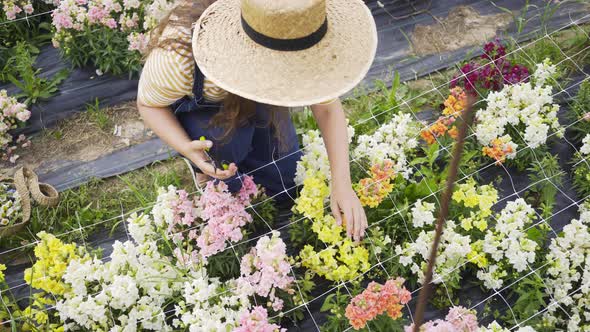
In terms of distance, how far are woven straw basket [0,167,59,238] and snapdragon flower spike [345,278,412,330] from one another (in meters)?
1.80

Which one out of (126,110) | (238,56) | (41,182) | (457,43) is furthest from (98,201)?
(457,43)

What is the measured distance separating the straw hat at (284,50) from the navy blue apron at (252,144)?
1.09 ft

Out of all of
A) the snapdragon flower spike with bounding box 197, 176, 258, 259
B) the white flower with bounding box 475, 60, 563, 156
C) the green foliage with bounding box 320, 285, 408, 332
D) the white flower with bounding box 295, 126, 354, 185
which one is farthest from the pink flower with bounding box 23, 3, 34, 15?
the white flower with bounding box 475, 60, 563, 156

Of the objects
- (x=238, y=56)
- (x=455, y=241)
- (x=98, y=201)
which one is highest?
(x=238, y=56)

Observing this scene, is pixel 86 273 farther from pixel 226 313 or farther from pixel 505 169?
pixel 505 169

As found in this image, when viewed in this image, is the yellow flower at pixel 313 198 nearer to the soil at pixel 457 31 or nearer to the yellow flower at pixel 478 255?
the yellow flower at pixel 478 255

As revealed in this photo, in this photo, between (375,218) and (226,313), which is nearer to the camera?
(226,313)

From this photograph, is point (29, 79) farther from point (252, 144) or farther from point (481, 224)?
point (481, 224)

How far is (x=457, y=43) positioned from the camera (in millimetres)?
3871

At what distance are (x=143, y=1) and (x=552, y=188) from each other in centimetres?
279

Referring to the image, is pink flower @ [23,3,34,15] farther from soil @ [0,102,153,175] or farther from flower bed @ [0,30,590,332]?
flower bed @ [0,30,590,332]

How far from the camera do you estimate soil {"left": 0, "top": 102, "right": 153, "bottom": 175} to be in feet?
11.2

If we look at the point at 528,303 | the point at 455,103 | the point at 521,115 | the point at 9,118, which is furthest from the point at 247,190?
the point at 9,118

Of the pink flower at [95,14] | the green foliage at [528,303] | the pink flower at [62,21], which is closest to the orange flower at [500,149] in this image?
the green foliage at [528,303]
